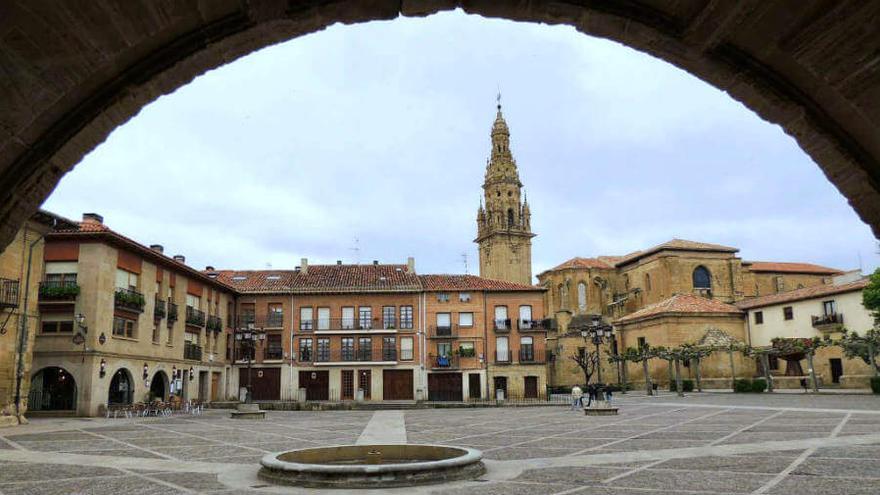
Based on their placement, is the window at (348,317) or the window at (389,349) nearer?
the window at (389,349)

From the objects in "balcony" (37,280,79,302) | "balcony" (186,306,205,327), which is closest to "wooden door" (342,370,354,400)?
"balcony" (186,306,205,327)

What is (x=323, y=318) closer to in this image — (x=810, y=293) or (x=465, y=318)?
(x=465, y=318)

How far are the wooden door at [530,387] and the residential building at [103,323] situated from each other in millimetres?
20868

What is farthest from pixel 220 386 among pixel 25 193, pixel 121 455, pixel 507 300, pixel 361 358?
pixel 25 193

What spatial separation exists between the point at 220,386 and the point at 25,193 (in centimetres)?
3931

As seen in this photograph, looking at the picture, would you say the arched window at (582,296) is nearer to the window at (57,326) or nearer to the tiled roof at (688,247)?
the tiled roof at (688,247)

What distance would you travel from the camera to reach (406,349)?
43438mm

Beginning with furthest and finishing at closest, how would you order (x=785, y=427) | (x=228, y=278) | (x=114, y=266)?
1. (x=228, y=278)
2. (x=114, y=266)
3. (x=785, y=427)

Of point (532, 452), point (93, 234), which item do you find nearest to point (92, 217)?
point (93, 234)

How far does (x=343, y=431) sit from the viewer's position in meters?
19.6

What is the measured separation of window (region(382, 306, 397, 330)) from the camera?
43.6 m

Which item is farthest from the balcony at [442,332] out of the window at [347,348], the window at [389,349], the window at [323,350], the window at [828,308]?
the window at [828,308]

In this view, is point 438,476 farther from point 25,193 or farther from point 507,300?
point 507,300

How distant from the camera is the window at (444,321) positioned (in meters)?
43.7
